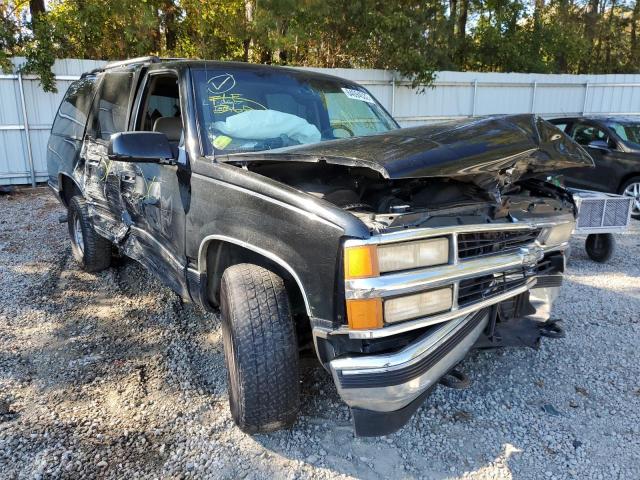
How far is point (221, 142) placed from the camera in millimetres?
3115

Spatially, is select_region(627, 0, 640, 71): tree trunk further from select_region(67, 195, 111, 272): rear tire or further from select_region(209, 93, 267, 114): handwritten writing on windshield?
select_region(67, 195, 111, 272): rear tire

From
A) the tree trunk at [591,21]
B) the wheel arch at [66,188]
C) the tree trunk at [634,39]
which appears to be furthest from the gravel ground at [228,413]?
the tree trunk at [634,39]

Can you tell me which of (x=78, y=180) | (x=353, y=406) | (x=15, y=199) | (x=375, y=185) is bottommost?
(x=15, y=199)

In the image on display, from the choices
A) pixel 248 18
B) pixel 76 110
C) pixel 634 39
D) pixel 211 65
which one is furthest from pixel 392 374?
pixel 634 39

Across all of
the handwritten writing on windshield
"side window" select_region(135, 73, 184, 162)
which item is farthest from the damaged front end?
"side window" select_region(135, 73, 184, 162)

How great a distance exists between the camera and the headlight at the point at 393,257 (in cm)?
209

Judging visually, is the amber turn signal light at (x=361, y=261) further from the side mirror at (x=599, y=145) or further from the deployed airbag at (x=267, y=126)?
the side mirror at (x=599, y=145)

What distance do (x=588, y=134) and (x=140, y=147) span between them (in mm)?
8259

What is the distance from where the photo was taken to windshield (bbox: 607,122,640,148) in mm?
8445

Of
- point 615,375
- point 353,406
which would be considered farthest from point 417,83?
point 353,406

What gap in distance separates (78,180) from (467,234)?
3922mm

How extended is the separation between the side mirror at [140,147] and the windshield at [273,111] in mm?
248

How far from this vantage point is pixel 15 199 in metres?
9.34

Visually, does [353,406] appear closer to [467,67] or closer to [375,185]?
[375,185]
